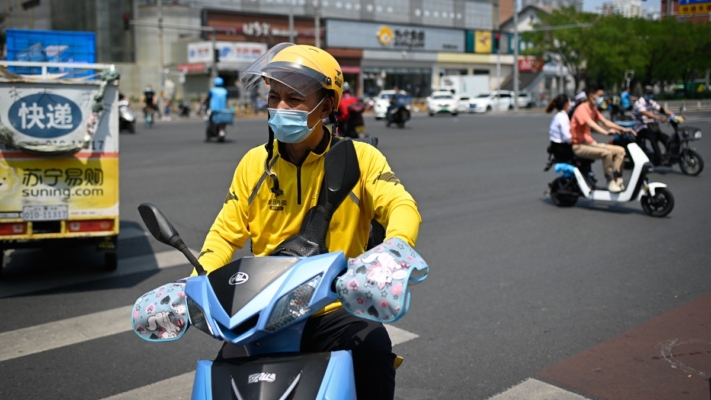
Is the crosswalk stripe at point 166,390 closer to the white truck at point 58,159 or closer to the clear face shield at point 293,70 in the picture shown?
the clear face shield at point 293,70

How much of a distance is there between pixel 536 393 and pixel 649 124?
1120cm

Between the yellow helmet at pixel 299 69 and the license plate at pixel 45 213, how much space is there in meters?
4.56

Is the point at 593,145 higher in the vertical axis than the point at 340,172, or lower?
lower

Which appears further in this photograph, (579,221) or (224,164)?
(224,164)

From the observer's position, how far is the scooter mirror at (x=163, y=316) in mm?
2283

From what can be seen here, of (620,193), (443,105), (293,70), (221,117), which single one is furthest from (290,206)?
(443,105)

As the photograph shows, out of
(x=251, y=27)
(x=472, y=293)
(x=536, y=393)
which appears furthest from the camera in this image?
(x=251, y=27)

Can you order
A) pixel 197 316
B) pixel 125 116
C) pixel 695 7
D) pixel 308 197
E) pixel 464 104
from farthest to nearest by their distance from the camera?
pixel 464 104, pixel 125 116, pixel 695 7, pixel 308 197, pixel 197 316

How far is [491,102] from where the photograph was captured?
51.7 m

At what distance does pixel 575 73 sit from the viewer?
62.5 metres

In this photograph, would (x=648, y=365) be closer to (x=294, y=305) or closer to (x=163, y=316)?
(x=294, y=305)

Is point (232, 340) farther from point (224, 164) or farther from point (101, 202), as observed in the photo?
point (224, 164)

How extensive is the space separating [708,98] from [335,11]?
A: 3153 centimetres

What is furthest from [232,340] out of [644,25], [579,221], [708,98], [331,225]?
[644,25]
